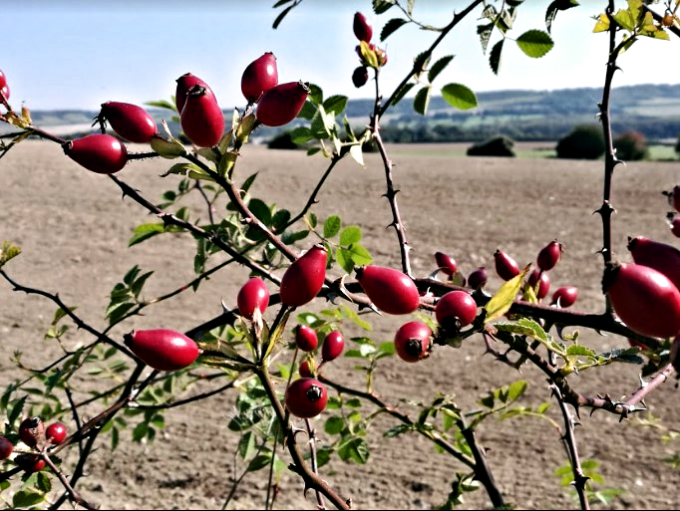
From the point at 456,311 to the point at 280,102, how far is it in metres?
0.27

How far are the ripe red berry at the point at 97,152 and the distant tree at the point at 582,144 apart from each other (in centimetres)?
1731

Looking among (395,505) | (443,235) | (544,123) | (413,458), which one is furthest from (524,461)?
(544,123)

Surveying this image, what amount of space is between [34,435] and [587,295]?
432cm

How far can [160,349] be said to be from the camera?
0.59 m

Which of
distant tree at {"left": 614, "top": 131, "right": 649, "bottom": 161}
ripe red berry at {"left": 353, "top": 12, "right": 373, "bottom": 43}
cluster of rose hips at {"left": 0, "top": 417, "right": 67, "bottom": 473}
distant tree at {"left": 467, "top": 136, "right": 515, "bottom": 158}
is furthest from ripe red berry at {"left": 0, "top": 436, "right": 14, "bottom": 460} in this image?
distant tree at {"left": 614, "top": 131, "right": 649, "bottom": 161}

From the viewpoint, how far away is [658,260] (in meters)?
0.56

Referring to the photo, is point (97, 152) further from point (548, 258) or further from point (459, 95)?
point (459, 95)

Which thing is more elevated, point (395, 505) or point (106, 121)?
point (395, 505)

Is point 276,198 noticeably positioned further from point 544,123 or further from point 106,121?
point 544,123

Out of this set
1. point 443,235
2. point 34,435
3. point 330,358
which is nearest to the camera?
point 34,435

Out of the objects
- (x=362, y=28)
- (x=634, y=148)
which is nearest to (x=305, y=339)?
(x=362, y=28)

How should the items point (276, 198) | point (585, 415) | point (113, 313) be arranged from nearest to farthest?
point (113, 313) → point (585, 415) → point (276, 198)

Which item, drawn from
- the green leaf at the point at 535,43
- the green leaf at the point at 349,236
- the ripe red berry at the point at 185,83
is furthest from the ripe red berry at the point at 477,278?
the ripe red berry at the point at 185,83

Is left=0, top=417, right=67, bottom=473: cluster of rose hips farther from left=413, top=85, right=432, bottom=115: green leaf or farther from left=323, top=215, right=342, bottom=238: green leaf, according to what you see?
left=413, top=85, right=432, bottom=115: green leaf
